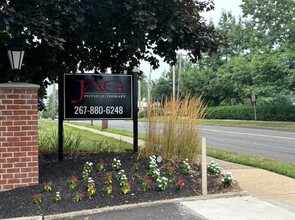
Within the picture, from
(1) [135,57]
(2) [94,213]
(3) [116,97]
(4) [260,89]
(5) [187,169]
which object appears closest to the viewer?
(2) [94,213]

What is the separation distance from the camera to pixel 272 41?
3131 centimetres

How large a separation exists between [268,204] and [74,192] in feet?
8.97

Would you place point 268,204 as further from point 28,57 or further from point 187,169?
point 28,57

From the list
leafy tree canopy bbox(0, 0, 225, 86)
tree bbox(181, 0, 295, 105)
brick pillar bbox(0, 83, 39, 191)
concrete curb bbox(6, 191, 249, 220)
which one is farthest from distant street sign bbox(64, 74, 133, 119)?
tree bbox(181, 0, 295, 105)

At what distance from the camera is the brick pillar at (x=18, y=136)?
17.9ft

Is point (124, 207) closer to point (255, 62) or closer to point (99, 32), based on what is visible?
point (99, 32)

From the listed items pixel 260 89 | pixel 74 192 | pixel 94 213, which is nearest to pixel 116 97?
pixel 74 192

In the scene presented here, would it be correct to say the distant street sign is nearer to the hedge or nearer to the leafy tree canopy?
the leafy tree canopy

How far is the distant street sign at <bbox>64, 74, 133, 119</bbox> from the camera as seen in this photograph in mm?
7664

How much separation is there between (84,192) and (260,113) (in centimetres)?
3052

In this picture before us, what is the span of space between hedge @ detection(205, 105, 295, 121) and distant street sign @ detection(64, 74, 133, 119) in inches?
803

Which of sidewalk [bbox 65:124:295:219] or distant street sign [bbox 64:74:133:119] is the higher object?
distant street sign [bbox 64:74:133:119]

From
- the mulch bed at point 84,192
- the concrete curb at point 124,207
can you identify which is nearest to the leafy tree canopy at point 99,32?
the mulch bed at point 84,192

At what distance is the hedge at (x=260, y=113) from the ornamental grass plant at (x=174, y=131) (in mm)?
20928
